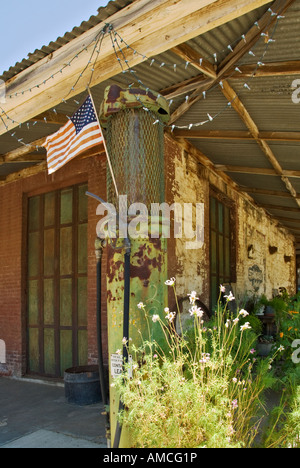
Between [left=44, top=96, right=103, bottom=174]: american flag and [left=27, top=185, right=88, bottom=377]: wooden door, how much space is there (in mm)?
2812

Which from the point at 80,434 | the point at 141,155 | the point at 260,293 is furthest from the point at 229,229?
the point at 141,155

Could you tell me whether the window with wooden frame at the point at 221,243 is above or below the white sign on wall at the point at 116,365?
above

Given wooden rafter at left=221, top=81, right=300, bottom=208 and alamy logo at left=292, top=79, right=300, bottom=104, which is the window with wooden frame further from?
alamy logo at left=292, top=79, right=300, bottom=104

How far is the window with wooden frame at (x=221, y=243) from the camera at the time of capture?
8781 mm

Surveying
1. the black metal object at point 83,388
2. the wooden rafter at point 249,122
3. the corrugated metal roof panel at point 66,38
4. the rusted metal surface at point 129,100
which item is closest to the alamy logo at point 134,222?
the rusted metal surface at point 129,100

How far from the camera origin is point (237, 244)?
10320 mm

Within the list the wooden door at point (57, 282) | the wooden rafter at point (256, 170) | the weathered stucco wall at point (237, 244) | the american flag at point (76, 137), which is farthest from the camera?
the wooden rafter at point (256, 170)

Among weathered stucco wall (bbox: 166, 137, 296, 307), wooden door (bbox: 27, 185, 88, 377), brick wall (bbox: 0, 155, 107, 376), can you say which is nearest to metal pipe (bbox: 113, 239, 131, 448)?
weathered stucco wall (bbox: 166, 137, 296, 307)

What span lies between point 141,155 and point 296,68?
231 cm

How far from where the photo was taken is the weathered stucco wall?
6.86 metres

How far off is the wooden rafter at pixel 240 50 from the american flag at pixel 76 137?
5.39 ft

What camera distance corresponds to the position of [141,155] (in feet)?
10.0

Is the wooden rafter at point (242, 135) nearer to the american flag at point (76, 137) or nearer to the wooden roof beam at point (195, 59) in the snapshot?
the wooden roof beam at point (195, 59)

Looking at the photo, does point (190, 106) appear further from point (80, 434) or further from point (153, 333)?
point (80, 434)
